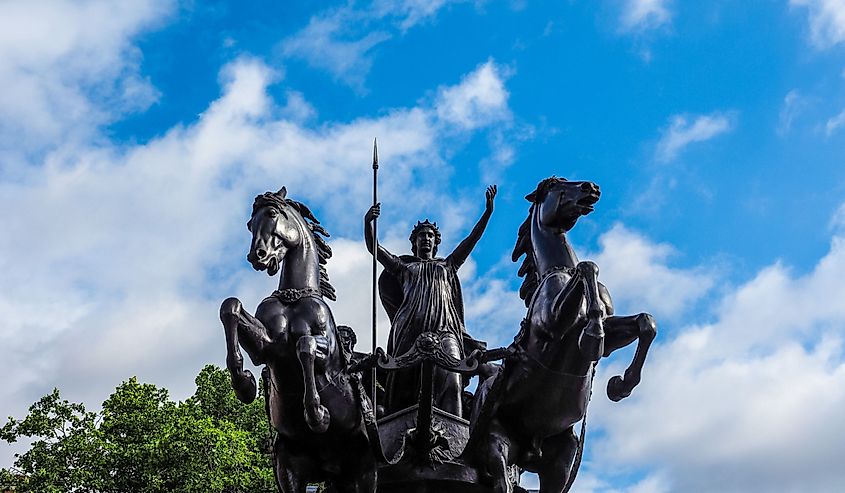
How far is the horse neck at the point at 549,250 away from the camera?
30.5ft

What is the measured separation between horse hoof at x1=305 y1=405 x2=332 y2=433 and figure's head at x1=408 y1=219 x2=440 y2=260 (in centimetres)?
348

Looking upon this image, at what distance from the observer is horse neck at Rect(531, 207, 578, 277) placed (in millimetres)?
9289

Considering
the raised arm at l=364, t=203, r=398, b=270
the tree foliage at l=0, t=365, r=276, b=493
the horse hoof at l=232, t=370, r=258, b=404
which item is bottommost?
the horse hoof at l=232, t=370, r=258, b=404

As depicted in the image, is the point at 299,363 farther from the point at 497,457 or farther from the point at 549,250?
the point at 549,250

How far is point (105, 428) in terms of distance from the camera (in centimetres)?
2664

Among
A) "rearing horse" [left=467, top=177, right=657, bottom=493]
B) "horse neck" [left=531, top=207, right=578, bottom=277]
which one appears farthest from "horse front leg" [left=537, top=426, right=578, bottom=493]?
"horse neck" [left=531, top=207, right=578, bottom=277]

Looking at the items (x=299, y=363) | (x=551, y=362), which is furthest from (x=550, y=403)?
(x=299, y=363)

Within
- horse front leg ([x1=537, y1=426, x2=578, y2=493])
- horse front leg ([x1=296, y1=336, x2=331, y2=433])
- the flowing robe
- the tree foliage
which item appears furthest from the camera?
the tree foliage

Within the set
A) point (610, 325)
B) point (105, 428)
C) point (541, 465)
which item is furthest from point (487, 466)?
point (105, 428)

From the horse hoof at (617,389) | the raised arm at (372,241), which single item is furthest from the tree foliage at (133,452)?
the horse hoof at (617,389)

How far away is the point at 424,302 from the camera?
11109 millimetres

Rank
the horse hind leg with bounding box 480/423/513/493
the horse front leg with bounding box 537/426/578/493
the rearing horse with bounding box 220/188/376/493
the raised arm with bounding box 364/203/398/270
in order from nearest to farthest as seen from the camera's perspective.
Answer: the rearing horse with bounding box 220/188/376/493, the horse hind leg with bounding box 480/423/513/493, the horse front leg with bounding box 537/426/578/493, the raised arm with bounding box 364/203/398/270

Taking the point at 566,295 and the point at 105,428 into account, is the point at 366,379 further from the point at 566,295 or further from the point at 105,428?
the point at 105,428

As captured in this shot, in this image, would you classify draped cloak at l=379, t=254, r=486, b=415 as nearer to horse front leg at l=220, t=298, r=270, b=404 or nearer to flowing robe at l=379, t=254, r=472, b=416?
flowing robe at l=379, t=254, r=472, b=416
